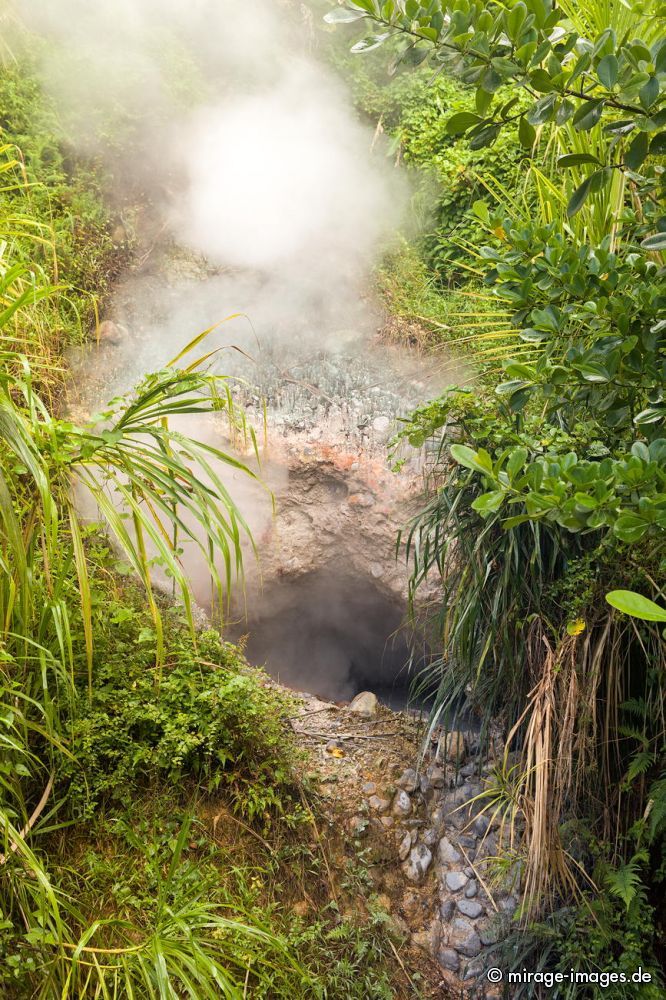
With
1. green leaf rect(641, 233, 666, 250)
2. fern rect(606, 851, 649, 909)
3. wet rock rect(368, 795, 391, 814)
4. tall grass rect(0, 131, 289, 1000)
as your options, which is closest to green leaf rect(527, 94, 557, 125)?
green leaf rect(641, 233, 666, 250)

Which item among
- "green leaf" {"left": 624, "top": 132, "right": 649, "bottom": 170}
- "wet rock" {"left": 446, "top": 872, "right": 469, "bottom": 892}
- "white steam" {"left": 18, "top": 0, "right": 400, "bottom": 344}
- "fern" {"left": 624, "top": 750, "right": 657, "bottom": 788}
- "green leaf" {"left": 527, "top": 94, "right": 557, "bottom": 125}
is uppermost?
"white steam" {"left": 18, "top": 0, "right": 400, "bottom": 344}

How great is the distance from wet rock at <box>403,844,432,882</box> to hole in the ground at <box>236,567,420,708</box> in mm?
1176

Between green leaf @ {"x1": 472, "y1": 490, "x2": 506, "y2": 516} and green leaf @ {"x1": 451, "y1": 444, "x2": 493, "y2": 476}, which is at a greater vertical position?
green leaf @ {"x1": 451, "y1": 444, "x2": 493, "y2": 476}

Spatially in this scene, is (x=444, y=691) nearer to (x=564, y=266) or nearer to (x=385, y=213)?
(x=564, y=266)

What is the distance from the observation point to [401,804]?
2.80m

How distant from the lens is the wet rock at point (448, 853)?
A: 2.69 meters

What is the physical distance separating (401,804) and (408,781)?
0.11 meters

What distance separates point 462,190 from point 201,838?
138 inches

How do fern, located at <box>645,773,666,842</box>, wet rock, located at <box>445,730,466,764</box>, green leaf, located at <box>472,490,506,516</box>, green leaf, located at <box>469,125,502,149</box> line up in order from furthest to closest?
1. wet rock, located at <box>445,730,466,764</box>
2. fern, located at <box>645,773,666,842</box>
3. green leaf, located at <box>469,125,502,149</box>
4. green leaf, located at <box>472,490,506,516</box>

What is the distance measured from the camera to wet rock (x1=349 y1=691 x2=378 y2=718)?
325 cm

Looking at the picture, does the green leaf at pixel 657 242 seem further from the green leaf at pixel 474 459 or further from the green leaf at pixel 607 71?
the green leaf at pixel 474 459

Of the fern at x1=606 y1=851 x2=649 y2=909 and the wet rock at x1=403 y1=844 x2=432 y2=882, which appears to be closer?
the fern at x1=606 y1=851 x2=649 y2=909

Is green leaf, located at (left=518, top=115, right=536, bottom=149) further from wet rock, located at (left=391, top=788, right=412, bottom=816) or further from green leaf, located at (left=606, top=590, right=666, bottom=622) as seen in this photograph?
wet rock, located at (left=391, top=788, right=412, bottom=816)

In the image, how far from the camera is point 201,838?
2.26 m
